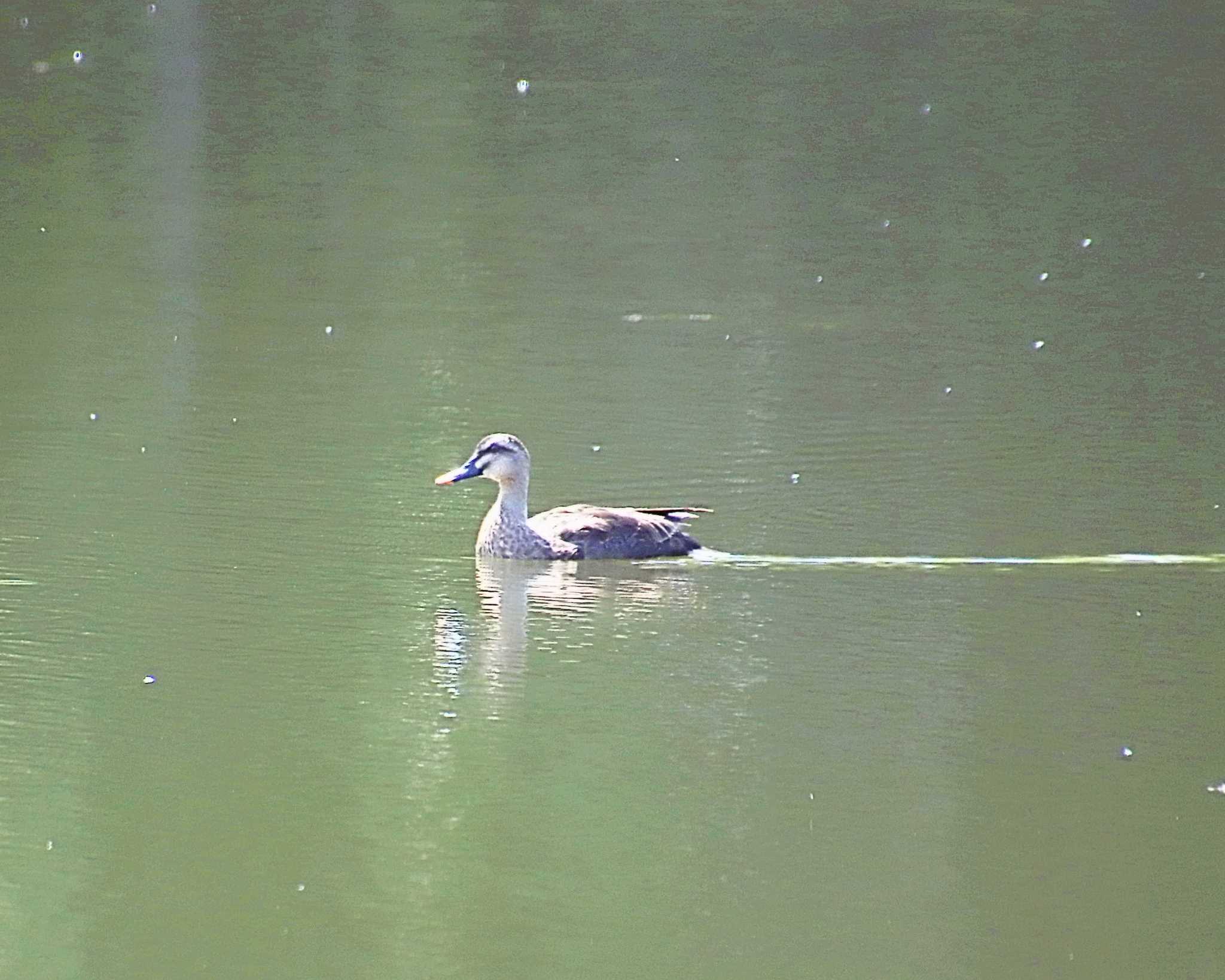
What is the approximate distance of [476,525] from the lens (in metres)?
10.6

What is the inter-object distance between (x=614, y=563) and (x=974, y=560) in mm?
1292

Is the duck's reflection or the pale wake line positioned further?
the pale wake line

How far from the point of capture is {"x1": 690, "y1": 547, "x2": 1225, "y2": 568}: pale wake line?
9.63m

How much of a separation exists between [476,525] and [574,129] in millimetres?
10237

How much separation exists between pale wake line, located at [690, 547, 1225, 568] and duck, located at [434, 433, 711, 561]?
0.94 feet

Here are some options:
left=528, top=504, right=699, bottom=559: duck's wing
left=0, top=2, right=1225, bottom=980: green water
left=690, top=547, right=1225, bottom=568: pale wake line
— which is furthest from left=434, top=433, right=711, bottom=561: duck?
left=690, top=547, right=1225, bottom=568: pale wake line

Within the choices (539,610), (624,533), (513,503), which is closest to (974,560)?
(624,533)

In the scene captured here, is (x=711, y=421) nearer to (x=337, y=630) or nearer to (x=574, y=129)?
(x=337, y=630)

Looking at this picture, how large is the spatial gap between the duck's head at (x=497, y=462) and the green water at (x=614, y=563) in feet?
0.83

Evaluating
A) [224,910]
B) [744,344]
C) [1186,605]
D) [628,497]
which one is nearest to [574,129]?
[744,344]

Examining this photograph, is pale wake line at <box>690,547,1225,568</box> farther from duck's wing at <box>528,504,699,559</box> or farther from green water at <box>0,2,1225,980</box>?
duck's wing at <box>528,504,699,559</box>

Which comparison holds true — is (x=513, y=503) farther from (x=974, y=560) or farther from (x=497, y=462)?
(x=974, y=560)

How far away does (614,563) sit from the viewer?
9984 mm

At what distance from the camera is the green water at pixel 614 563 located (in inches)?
252
